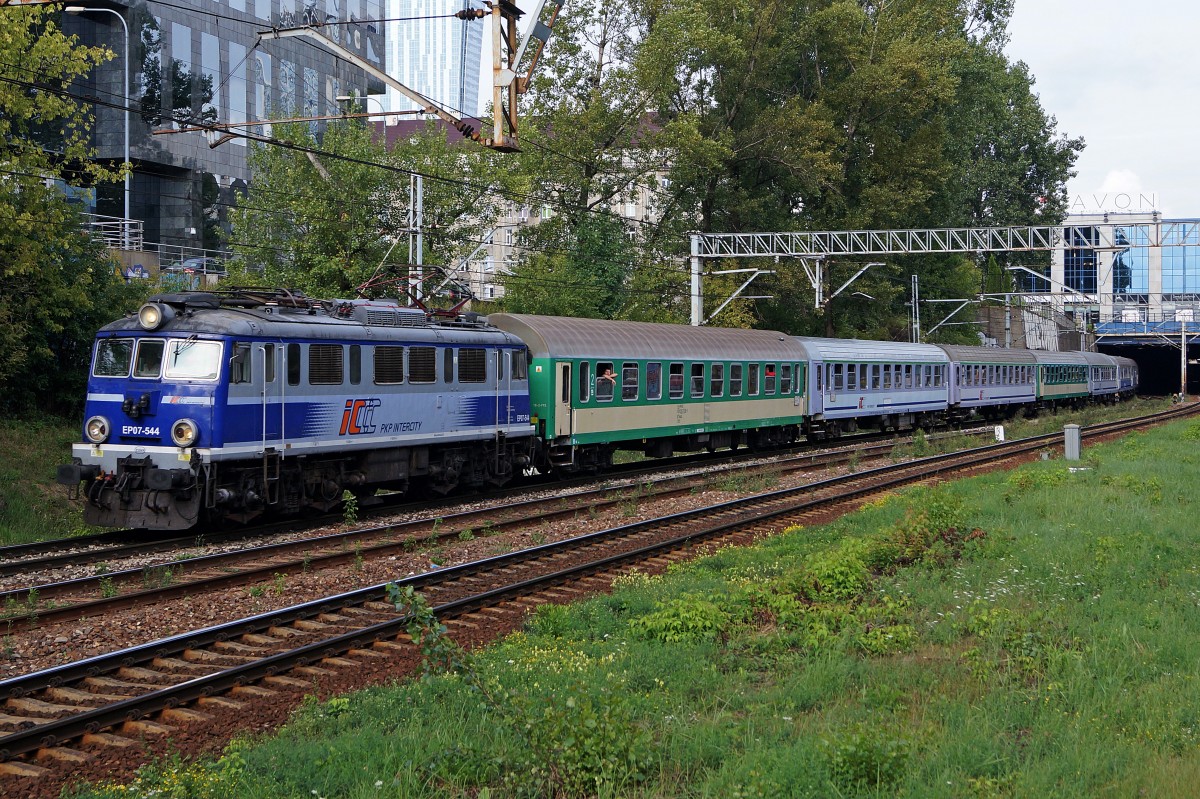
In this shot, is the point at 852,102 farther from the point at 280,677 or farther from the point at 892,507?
the point at 280,677

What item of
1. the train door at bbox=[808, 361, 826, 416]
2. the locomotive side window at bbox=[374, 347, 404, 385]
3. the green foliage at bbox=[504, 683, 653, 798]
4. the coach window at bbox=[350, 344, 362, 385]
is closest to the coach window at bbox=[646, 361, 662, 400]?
the locomotive side window at bbox=[374, 347, 404, 385]

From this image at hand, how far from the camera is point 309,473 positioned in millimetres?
18062

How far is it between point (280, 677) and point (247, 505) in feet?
26.3

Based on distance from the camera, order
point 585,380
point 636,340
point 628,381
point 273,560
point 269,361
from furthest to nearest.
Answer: point 636,340 < point 628,381 < point 585,380 < point 269,361 < point 273,560

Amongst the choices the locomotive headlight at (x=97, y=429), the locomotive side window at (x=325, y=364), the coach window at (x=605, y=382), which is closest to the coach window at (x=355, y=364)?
the locomotive side window at (x=325, y=364)

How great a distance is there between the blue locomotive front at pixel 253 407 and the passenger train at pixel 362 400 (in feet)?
0.10

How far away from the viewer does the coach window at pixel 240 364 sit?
16.2 meters

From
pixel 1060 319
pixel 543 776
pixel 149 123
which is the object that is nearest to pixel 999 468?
pixel 543 776

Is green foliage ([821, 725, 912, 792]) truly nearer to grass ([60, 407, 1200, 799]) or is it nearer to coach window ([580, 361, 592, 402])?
grass ([60, 407, 1200, 799])

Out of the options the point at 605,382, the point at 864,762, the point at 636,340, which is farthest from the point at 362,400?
the point at 864,762

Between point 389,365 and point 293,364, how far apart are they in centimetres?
217

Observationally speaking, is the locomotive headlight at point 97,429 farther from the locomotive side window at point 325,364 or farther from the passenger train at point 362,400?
the locomotive side window at point 325,364

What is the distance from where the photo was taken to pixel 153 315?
54.3 feet

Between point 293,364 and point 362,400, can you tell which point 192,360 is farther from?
point 362,400
